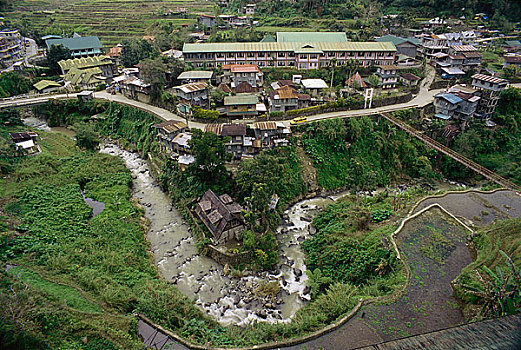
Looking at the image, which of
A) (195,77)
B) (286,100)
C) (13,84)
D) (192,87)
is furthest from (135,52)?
(286,100)

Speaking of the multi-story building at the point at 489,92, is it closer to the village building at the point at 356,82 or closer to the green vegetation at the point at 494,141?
the green vegetation at the point at 494,141

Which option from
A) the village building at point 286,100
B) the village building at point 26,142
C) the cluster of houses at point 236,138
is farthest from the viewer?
the village building at point 286,100

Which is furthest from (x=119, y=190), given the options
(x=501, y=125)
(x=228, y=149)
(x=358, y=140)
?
(x=501, y=125)

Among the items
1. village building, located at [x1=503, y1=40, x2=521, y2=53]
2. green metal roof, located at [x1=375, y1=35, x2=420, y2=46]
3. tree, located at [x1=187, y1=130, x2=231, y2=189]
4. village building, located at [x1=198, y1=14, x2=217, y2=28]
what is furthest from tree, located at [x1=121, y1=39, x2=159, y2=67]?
village building, located at [x1=503, y1=40, x2=521, y2=53]

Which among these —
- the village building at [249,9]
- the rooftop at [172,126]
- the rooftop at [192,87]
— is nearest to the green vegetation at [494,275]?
the rooftop at [172,126]

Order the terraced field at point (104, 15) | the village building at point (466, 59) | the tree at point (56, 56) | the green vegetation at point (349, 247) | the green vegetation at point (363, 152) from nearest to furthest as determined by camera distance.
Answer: the green vegetation at point (349, 247) < the green vegetation at point (363, 152) < the village building at point (466, 59) < the tree at point (56, 56) < the terraced field at point (104, 15)
